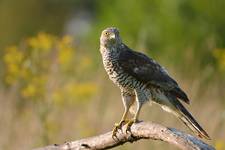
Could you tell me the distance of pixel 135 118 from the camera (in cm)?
618

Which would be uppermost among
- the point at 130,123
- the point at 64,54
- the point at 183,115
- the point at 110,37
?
the point at 64,54

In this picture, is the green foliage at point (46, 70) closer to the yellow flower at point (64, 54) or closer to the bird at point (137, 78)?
the yellow flower at point (64, 54)

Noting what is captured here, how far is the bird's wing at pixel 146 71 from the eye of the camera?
6582mm

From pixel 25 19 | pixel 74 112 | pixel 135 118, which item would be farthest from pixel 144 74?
pixel 25 19

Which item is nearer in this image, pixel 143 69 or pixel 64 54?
pixel 143 69

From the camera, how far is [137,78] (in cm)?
663

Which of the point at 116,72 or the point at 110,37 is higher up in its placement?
the point at 110,37

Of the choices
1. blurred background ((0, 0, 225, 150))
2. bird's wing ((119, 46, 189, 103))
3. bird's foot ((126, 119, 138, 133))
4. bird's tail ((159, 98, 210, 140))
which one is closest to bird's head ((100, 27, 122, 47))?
bird's wing ((119, 46, 189, 103))

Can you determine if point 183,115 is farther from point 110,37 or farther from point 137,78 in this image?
point 110,37

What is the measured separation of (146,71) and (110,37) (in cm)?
35

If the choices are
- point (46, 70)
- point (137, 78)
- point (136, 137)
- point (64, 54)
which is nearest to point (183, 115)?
point (137, 78)

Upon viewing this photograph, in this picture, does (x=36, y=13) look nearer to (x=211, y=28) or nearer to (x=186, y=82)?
(x=211, y=28)

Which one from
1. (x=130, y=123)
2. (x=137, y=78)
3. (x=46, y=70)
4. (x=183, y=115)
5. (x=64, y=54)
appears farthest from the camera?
(x=46, y=70)

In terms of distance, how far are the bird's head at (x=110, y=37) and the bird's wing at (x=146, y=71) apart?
0.37ft
